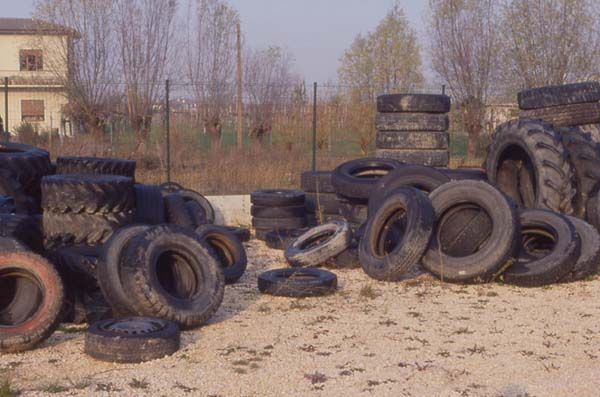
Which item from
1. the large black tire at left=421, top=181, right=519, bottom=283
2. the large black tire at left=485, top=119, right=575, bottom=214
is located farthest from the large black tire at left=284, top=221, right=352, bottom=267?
the large black tire at left=485, top=119, right=575, bottom=214

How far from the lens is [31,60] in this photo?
38.0 m

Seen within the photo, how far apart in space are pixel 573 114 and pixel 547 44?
13629 mm

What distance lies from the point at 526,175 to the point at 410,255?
13.6 ft

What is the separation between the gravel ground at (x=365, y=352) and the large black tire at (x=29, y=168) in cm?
350

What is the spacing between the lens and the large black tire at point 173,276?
20.9ft

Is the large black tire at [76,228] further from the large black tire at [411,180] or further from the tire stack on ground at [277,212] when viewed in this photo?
the tire stack on ground at [277,212]

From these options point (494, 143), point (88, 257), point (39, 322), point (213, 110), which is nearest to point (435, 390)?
point (39, 322)

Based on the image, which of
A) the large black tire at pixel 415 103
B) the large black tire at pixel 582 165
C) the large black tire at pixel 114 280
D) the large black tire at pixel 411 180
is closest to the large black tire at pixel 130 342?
the large black tire at pixel 114 280

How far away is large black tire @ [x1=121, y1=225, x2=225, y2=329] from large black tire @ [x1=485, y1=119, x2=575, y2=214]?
16.8 feet

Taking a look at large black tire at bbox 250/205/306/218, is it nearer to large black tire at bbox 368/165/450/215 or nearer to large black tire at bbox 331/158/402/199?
large black tire at bbox 331/158/402/199

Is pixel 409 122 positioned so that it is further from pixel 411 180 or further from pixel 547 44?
pixel 547 44

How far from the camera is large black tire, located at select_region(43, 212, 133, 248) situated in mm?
7941

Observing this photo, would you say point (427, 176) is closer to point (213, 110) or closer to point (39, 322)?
point (39, 322)

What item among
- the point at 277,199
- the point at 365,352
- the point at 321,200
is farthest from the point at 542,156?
the point at 365,352
